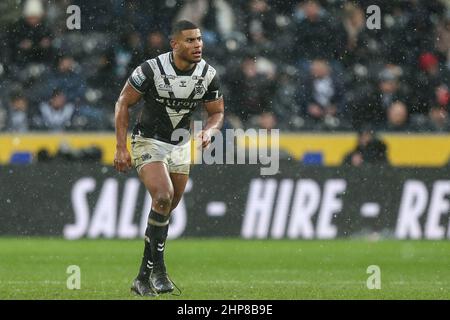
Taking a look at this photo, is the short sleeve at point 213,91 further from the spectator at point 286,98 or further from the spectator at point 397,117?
the spectator at point 397,117

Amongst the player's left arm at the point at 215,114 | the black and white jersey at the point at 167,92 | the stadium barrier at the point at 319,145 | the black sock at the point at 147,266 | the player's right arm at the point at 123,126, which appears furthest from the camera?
the stadium barrier at the point at 319,145

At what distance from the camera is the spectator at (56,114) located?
17.2 metres

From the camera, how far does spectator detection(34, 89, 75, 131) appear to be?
17219mm

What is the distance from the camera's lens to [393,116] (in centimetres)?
1806

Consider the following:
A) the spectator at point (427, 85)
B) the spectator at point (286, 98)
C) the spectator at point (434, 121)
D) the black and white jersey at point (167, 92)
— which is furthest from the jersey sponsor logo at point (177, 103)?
the spectator at point (434, 121)

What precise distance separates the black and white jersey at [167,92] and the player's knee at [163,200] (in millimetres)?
569

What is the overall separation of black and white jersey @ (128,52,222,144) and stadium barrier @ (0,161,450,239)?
6210mm

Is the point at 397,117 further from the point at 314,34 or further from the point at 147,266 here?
the point at 147,266

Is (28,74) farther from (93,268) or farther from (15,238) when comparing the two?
(93,268)

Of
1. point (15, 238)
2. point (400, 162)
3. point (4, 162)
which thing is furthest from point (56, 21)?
point (400, 162)

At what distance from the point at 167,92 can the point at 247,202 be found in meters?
6.58

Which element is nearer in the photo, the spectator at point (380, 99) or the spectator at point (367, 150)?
the spectator at point (367, 150)

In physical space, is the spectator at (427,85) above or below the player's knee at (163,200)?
above

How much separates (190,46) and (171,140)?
0.80 meters
